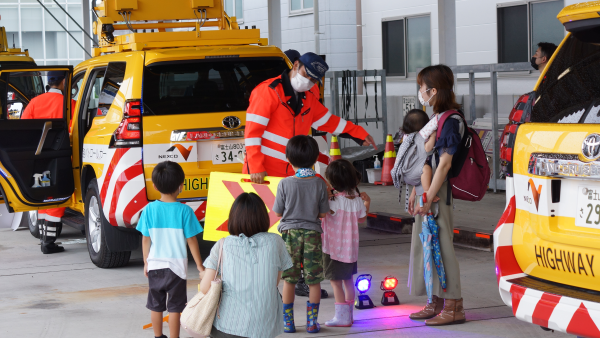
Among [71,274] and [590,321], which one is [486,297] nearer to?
[590,321]

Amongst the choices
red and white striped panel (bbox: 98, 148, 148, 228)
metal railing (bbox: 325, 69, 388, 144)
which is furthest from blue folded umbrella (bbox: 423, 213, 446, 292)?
metal railing (bbox: 325, 69, 388, 144)

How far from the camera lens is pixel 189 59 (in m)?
6.75

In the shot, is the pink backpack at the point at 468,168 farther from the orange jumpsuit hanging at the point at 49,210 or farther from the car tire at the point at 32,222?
the car tire at the point at 32,222

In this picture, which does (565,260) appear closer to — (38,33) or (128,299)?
(128,299)

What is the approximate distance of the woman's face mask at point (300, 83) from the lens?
5914 mm

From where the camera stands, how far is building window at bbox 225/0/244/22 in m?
22.2

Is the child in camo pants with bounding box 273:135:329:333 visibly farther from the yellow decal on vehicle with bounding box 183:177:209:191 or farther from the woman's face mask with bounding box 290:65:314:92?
the yellow decal on vehicle with bounding box 183:177:209:191

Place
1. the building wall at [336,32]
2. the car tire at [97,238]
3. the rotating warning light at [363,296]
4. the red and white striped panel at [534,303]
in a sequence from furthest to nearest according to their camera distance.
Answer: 1. the building wall at [336,32]
2. the car tire at [97,238]
3. the rotating warning light at [363,296]
4. the red and white striped panel at [534,303]

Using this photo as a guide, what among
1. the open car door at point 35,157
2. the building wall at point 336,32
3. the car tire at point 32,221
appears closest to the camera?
the open car door at point 35,157

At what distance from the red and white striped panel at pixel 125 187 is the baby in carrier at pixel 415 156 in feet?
7.80

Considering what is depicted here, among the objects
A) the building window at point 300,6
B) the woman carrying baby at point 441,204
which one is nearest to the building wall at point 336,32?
the building window at point 300,6

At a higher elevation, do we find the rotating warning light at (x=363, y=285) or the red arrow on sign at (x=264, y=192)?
the red arrow on sign at (x=264, y=192)

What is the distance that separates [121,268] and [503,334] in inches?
154

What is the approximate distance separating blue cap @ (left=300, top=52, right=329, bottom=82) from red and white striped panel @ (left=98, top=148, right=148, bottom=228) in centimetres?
170
